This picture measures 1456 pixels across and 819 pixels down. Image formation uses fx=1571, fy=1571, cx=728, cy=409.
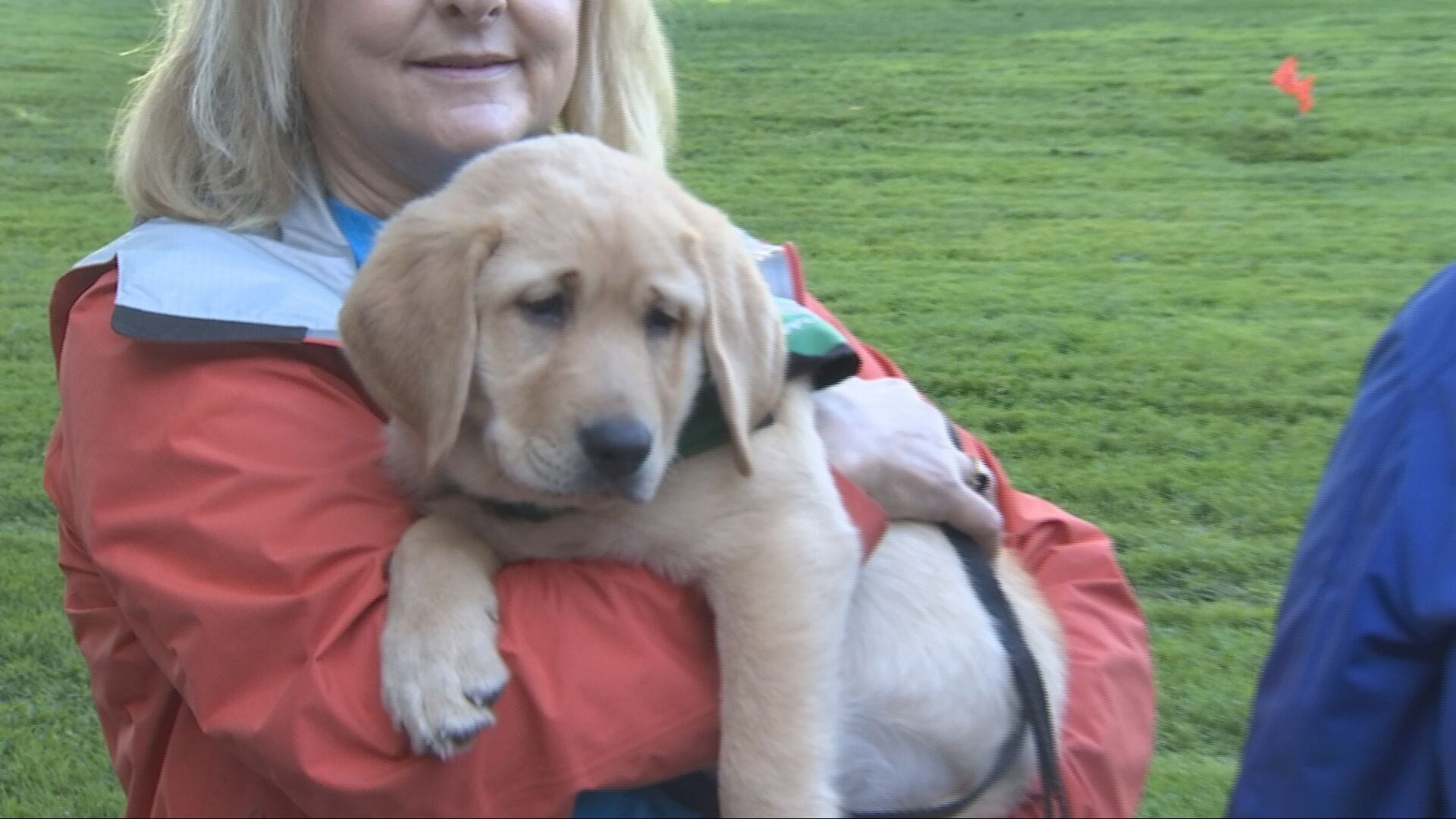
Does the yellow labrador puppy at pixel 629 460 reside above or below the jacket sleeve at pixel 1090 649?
above

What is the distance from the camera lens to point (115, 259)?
2506 mm

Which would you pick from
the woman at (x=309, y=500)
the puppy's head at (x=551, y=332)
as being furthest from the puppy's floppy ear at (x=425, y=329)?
the woman at (x=309, y=500)

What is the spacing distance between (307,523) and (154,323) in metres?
0.38

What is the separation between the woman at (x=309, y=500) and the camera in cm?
216

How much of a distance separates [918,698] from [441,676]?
0.88 m

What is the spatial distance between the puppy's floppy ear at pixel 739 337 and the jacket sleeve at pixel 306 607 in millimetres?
297

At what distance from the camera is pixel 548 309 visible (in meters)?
2.43

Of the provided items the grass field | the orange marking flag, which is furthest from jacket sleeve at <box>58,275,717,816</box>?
the orange marking flag

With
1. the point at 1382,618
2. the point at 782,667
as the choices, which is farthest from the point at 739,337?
the point at 1382,618

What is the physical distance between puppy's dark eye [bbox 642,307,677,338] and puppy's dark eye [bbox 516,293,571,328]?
128 mm

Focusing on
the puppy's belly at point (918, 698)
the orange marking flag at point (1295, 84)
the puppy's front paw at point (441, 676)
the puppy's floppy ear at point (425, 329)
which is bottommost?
the orange marking flag at point (1295, 84)

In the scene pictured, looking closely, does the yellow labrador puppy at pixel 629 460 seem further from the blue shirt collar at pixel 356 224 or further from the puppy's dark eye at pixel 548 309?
the blue shirt collar at pixel 356 224

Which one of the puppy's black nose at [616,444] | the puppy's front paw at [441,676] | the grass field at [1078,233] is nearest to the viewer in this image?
the puppy's front paw at [441,676]

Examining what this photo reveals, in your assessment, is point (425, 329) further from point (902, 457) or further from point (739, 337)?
point (902, 457)
